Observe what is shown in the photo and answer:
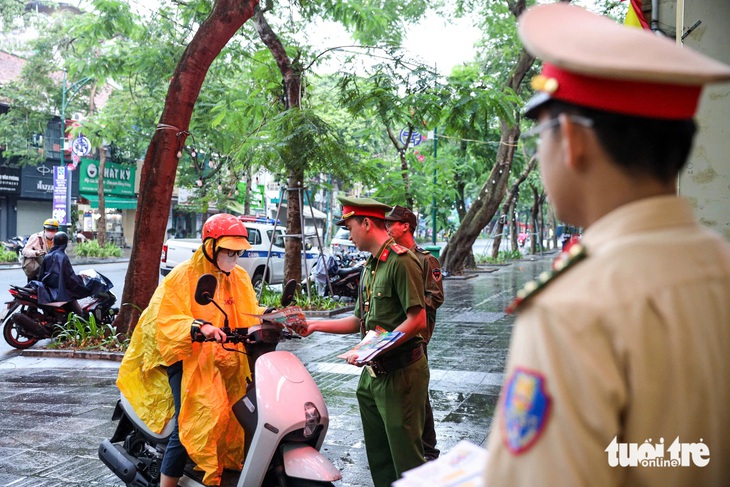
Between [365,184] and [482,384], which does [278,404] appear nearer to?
[482,384]

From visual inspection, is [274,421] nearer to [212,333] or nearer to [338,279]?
[212,333]

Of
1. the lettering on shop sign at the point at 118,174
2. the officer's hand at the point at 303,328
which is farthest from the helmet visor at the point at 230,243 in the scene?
the lettering on shop sign at the point at 118,174

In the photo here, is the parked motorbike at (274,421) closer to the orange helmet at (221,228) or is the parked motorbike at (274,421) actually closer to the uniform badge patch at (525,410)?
the orange helmet at (221,228)

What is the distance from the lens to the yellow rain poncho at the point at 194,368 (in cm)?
378

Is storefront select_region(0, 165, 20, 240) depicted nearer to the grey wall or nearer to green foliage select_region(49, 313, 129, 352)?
green foliage select_region(49, 313, 129, 352)

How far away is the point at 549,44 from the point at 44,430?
5.77 meters

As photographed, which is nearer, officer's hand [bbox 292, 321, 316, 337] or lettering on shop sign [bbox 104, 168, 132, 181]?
officer's hand [bbox 292, 321, 316, 337]

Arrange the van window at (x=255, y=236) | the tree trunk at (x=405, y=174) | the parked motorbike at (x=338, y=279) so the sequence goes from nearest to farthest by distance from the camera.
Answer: the parked motorbike at (x=338, y=279) < the tree trunk at (x=405, y=174) < the van window at (x=255, y=236)

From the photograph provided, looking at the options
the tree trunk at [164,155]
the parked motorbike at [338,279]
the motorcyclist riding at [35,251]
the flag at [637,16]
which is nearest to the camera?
the flag at [637,16]

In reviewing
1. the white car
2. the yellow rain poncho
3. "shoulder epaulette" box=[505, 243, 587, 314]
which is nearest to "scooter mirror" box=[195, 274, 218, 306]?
the yellow rain poncho

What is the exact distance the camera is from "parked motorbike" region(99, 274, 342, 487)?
11.1 ft

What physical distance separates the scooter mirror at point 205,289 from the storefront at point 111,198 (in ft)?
115

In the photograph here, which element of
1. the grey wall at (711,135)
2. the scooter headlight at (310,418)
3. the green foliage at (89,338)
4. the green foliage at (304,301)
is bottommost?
the green foliage at (89,338)

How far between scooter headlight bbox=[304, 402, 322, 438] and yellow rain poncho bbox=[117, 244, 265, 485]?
0.60 meters
